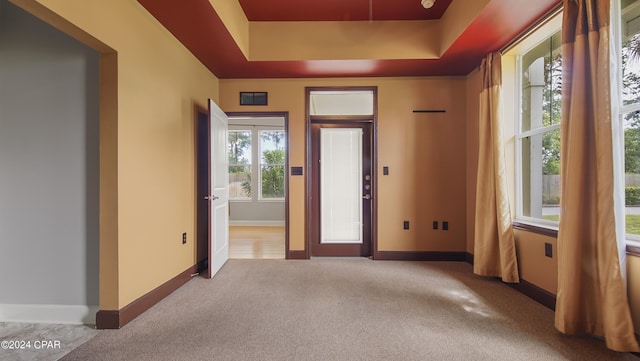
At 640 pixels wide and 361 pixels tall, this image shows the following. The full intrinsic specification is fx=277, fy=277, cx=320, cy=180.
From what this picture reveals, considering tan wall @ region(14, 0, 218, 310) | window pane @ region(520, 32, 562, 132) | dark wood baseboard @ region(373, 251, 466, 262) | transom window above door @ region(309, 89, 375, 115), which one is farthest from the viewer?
transom window above door @ region(309, 89, 375, 115)

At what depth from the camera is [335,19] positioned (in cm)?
336

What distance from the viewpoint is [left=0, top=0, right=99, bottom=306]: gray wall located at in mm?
2211

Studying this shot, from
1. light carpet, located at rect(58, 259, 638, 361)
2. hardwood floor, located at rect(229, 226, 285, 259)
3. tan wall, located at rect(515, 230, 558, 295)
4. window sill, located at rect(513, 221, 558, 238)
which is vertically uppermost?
window sill, located at rect(513, 221, 558, 238)

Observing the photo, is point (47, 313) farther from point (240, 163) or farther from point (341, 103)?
point (240, 163)

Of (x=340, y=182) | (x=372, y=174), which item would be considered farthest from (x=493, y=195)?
(x=340, y=182)

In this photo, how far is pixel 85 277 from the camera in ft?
7.28

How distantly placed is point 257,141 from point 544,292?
20.3 ft

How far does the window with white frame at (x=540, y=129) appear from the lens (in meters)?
2.61

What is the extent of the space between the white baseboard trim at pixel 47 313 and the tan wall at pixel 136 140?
0.27 m

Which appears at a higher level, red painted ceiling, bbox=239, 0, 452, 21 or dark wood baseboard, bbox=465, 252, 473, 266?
red painted ceiling, bbox=239, 0, 452, 21

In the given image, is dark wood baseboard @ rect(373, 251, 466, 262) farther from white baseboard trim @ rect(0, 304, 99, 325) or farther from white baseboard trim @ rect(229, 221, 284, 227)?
white baseboard trim @ rect(229, 221, 284, 227)

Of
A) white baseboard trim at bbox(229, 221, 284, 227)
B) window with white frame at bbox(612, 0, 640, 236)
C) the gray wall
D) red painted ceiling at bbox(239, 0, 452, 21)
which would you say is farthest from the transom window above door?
white baseboard trim at bbox(229, 221, 284, 227)

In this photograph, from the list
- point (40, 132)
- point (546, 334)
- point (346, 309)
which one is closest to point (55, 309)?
point (40, 132)

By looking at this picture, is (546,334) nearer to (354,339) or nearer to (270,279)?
(354,339)
